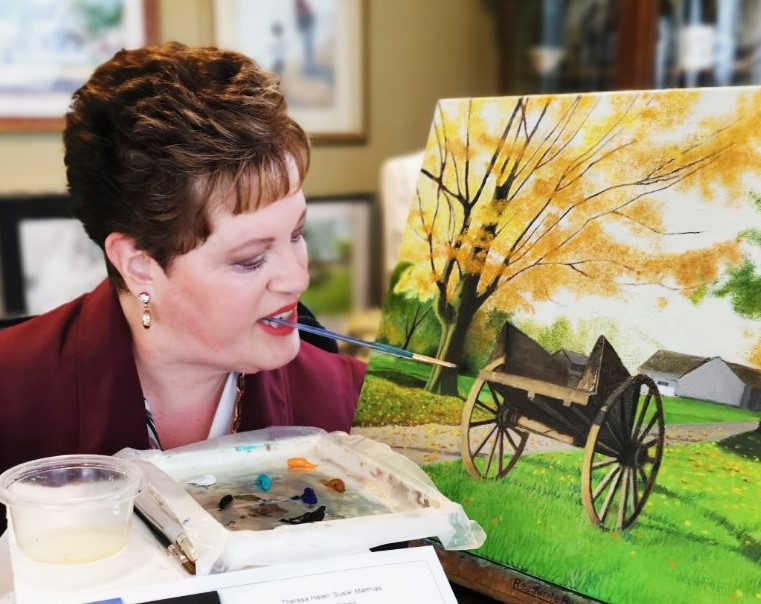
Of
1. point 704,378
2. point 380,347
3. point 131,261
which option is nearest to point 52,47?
point 131,261

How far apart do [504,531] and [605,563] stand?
0.11m

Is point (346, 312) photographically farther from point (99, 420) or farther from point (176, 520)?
point (176, 520)

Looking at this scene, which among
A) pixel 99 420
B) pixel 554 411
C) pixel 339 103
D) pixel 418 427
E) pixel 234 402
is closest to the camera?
pixel 554 411

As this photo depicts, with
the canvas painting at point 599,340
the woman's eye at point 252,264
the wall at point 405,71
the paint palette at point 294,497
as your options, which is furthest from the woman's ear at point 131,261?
the wall at point 405,71

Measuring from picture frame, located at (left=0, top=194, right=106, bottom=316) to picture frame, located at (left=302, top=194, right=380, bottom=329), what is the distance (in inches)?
29.6

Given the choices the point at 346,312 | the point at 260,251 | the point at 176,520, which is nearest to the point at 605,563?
the point at 176,520

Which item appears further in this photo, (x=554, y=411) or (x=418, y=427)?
(x=418, y=427)

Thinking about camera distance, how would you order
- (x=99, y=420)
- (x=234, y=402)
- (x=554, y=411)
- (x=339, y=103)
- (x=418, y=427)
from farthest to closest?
(x=339, y=103) < (x=234, y=402) < (x=99, y=420) < (x=418, y=427) < (x=554, y=411)

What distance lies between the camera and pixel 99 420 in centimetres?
101

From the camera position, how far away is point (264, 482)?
840 millimetres

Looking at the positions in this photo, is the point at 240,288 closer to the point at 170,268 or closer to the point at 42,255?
the point at 170,268

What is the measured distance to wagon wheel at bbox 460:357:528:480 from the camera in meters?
0.82

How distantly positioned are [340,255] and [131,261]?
73.3 inches

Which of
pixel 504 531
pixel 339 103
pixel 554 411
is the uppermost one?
pixel 339 103
